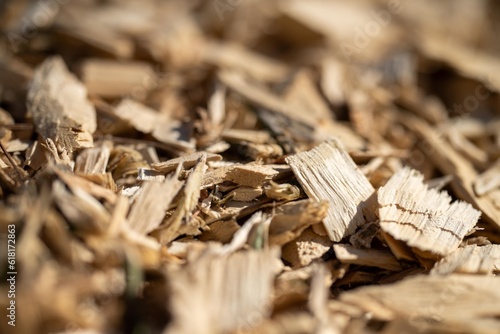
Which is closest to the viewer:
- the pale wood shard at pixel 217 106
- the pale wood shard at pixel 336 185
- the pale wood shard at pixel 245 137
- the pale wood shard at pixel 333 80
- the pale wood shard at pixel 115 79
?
the pale wood shard at pixel 336 185

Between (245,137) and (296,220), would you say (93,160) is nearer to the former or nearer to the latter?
(245,137)

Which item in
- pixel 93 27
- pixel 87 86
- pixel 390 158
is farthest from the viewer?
pixel 93 27

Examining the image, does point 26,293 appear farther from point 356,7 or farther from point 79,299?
point 356,7

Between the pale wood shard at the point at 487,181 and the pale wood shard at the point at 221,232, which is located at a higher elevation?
the pale wood shard at the point at 487,181

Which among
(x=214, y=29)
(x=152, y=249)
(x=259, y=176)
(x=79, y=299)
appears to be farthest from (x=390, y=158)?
(x=214, y=29)

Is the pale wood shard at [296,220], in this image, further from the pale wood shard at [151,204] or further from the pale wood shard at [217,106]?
the pale wood shard at [217,106]

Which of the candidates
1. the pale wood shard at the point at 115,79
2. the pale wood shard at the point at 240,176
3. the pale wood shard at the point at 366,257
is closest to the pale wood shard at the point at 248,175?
the pale wood shard at the point at 240,176

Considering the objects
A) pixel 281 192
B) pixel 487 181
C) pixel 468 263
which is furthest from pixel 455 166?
pixel 281 192
